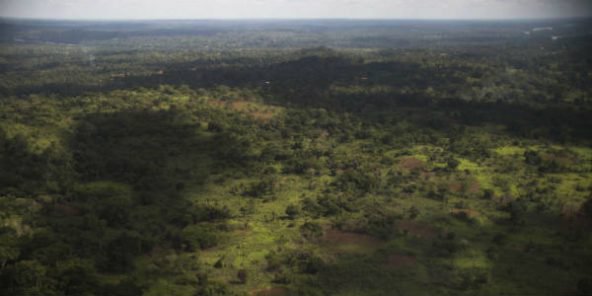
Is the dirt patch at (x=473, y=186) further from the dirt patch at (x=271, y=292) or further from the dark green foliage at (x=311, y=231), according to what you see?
the dirt patch at (x=271, y=292)

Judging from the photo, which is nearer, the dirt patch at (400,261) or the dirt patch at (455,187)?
the dirt patch at (400,261)

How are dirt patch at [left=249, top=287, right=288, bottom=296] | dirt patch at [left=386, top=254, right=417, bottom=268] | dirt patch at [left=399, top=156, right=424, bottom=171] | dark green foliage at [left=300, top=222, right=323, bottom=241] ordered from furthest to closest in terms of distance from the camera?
1. dirt patch at [left=399, top=156, right=424, bottom=171]
2. dark green foliage at [left=300, top=222, right=323, bottom=241]
3. dirt patch at [left=386, top=254, right=417, bottom=268]
4. dirt patch at [left=249, top=287, right=288, bottom=296]

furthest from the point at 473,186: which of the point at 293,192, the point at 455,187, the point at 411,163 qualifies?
the point at 293,192

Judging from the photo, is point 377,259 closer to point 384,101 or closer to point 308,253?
point 308,253

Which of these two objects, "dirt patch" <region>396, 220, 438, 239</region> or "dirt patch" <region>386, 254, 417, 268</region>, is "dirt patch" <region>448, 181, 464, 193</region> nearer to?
"dirt patch" <region>396, 220, 438, 239</region>

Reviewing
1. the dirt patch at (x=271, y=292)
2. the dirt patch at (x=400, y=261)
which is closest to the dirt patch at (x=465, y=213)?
the dirt patch at (x=400, y=261)

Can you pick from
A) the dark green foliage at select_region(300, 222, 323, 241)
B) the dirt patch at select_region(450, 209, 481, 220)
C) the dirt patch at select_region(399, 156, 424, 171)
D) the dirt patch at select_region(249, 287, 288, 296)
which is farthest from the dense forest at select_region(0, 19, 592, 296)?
the dirt patch at select_region(399, 156, 424, 171)
